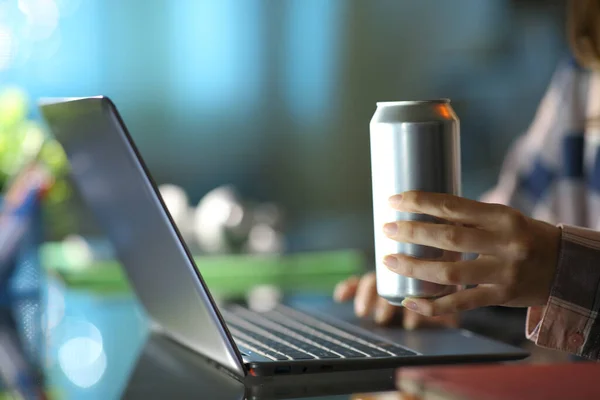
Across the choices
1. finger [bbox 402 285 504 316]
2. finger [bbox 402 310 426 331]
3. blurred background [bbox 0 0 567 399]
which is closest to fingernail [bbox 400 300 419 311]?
finger [bbox 402 285 504 316]

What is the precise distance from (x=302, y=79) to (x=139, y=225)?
3.89 meters

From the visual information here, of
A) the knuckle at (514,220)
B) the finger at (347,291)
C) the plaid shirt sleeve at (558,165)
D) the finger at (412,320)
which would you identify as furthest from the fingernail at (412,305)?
the plaid shirt sleeve at (558,165)

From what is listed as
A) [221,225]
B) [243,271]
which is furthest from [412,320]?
[221,225]

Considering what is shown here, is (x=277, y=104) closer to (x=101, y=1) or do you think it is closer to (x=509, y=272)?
(x=101, y=1)

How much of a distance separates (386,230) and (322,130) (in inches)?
Result: 165

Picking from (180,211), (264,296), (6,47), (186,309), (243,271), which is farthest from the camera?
(6,47)

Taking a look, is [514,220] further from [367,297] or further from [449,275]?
[367,297]

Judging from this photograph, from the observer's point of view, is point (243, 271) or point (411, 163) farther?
point (243, 271)

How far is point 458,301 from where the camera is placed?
27.1 inches

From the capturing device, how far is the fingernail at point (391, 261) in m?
0.66

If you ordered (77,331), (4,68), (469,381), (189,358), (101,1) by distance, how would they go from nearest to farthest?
1. (469,381)
2. (189,358)
3. (77,331)
4. (4,68)
5. (101,1)

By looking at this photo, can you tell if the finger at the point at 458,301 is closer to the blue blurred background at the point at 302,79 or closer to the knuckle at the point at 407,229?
the knuckle at the point at 407,229

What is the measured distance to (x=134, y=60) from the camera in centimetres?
427

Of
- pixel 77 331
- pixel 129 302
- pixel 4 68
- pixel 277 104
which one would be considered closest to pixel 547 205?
pixel 129 302
